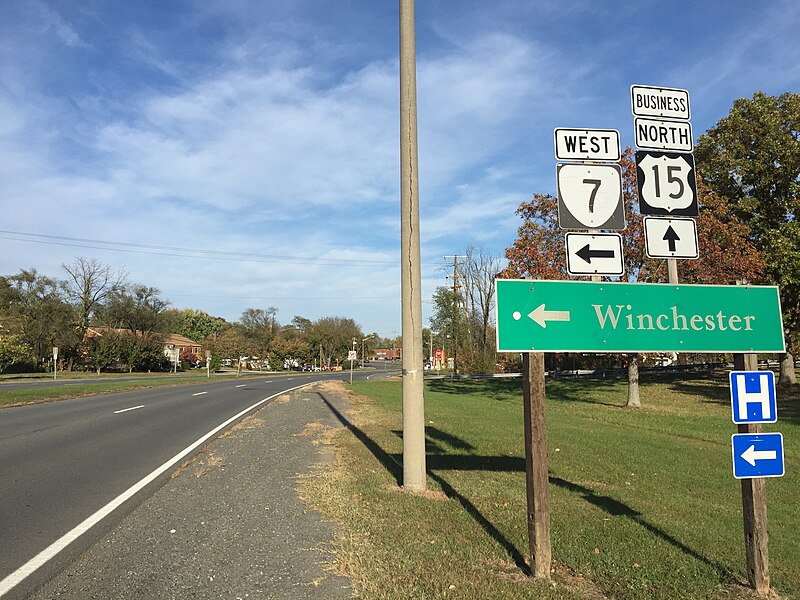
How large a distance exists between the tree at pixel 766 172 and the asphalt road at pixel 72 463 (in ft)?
69.8

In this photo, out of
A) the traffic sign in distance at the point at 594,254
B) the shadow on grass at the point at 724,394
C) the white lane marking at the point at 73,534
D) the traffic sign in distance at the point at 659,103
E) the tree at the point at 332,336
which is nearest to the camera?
the white lane marking at the point at 73,534

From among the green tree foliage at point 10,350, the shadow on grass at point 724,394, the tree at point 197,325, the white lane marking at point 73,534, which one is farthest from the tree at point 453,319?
the tree at point 197,325

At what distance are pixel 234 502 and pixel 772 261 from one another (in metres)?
23.5

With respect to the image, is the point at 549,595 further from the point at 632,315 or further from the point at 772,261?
the point at 772,261

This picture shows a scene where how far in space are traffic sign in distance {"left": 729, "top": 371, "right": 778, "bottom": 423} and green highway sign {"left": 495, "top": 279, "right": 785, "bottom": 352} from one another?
254 millimetres

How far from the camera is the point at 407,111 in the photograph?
786 cm

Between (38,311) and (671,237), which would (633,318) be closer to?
(671,237)

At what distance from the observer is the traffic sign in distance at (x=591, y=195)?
4883 mm

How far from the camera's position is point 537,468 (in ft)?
14.4

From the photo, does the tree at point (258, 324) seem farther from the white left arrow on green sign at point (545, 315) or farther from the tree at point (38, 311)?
the white left arrow on green sign at point (545, 315)

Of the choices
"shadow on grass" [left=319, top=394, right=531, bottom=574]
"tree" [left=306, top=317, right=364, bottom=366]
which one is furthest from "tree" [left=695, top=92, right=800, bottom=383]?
"tree" [left=306, top=317, right=364, bottom=366]

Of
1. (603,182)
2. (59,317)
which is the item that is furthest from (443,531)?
(59,317)

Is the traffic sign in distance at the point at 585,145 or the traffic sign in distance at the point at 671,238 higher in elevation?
the traffic sign in distance at the point at 585,145

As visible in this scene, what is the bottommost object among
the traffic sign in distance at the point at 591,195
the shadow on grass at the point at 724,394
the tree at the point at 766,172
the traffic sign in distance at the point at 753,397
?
the shadow on grass at the point at 724,394
